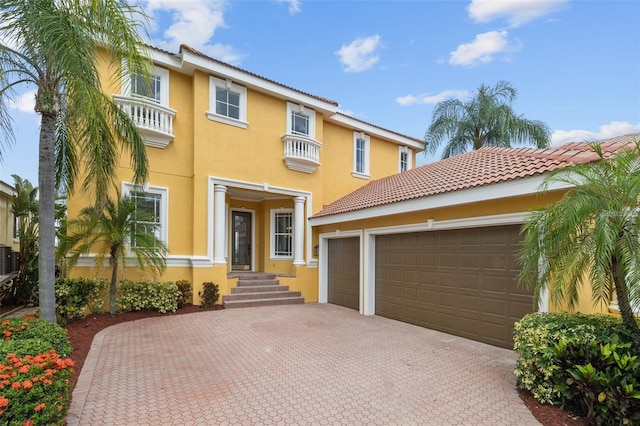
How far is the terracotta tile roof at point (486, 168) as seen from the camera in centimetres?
612

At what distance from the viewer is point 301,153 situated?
12516mm

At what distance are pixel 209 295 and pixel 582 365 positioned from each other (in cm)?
923

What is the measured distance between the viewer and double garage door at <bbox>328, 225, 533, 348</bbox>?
6738 millimetres

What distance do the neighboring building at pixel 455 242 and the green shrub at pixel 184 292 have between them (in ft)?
16.4

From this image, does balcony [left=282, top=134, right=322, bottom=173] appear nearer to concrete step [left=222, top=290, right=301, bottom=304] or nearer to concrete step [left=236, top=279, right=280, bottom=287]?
concrete step [left=236, top=279, right=280, bottom=287]

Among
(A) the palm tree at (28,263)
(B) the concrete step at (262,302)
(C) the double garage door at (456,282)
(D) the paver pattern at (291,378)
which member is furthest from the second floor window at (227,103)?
(A) the palm tree at (28,263)

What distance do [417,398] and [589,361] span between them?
2.08 m

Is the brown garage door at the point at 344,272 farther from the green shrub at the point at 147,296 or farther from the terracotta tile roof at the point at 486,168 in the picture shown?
the green shrub at the point at 147,296

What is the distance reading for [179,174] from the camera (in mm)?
10797

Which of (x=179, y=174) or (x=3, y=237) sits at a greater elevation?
(x=179, y=174)

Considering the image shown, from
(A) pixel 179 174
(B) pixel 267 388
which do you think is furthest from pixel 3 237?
(B) pixel 267 388

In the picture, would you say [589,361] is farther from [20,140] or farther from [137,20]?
[20,140]

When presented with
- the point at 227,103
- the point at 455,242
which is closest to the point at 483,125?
the point at 455,242

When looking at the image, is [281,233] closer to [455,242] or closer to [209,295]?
[209,295]
